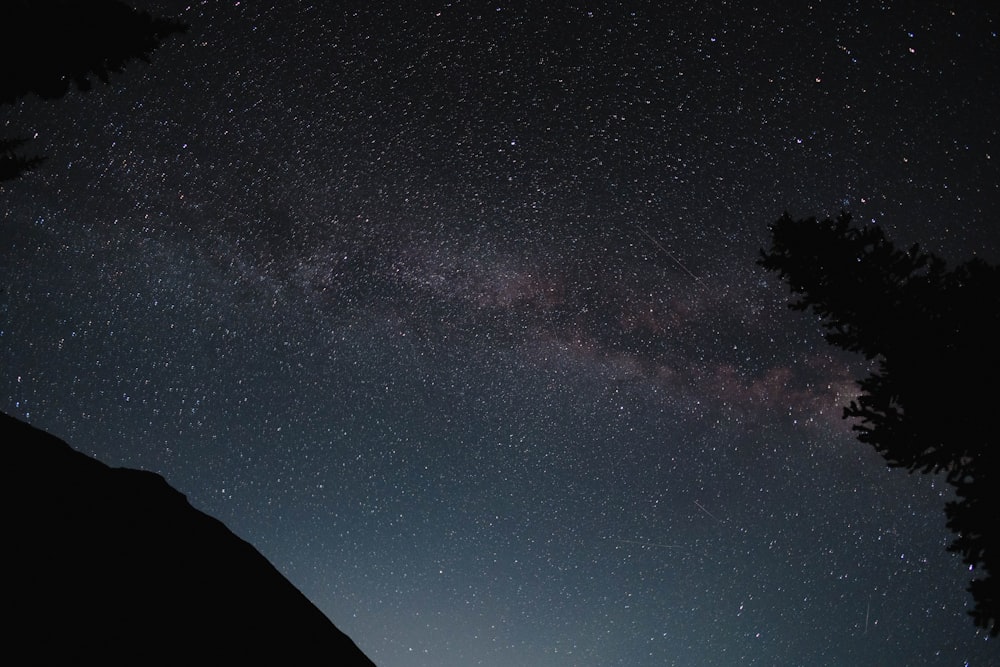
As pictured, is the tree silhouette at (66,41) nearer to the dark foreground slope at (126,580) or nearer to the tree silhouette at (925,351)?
the dark foreground slope at (126,580)

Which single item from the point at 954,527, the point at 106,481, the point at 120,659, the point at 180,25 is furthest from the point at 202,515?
the point at 954,527

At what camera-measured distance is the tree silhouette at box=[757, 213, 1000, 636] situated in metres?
6.53

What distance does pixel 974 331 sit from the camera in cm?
702

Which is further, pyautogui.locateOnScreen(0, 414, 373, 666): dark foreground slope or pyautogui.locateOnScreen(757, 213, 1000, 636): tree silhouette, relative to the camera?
pyautogui.locateOnScreen(757, 213, 1000, 636): tree silhouette

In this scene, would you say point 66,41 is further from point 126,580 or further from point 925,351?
point 925,351

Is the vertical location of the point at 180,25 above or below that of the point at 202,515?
above

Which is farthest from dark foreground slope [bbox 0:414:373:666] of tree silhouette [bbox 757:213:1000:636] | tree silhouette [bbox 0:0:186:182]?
tree silhouette [bbox 757:213:1000:636]

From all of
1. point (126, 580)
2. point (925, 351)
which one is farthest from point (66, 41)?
point (925, 351)

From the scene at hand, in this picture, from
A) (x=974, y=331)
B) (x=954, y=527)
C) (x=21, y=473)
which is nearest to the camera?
(x=21, y=473)

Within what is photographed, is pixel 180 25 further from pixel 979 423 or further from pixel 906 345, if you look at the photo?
pixel 979 423

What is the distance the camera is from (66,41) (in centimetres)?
757

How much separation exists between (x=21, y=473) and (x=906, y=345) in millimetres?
10422

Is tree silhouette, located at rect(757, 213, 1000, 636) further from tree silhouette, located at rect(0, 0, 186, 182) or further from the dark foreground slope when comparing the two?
tree silhouette, located at rect(0, 0, 186, 182)

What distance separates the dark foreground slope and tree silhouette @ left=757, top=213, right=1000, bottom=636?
759 centimetres
